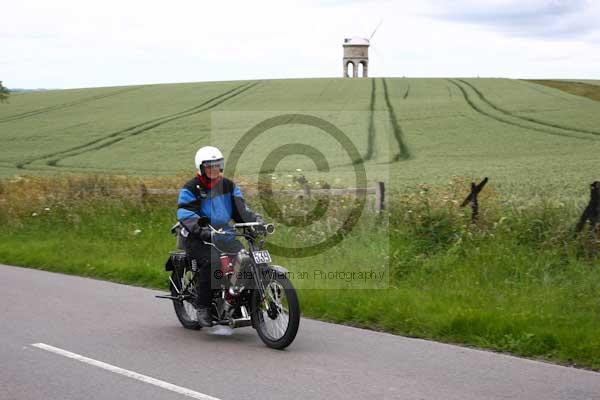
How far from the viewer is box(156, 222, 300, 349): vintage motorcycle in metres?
7.11

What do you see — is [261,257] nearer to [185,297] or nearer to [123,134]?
[185,297]

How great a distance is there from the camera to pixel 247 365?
21.8 feet

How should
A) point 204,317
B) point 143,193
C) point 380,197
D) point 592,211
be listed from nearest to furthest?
point 204,317
point 592,211
point 380,197
point 143,193

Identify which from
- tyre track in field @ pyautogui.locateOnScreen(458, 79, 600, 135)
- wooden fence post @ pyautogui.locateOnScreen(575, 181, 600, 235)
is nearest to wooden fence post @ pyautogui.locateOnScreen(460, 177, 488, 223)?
wooden fence post @ pyautogui.locateOnScreen(575, 181, 600, 235)

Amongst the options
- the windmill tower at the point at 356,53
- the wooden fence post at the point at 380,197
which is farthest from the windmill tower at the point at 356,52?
the wooden fence post at the point at 380,197

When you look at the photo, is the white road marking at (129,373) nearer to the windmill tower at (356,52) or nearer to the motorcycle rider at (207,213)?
the motorcycle rider at (207,213)

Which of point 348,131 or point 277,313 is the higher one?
point 348,131

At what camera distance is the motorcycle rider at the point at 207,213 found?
769cm

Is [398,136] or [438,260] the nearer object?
[438,260]

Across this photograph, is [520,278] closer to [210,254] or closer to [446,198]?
[446,198]

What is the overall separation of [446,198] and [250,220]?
17.3ft

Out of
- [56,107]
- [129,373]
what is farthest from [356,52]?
[129,373]

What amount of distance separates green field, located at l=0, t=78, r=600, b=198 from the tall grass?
3815mm

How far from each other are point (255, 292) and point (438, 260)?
152 inches
